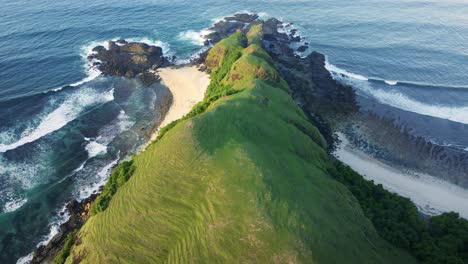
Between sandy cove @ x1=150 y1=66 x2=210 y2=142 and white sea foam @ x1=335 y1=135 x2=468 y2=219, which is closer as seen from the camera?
white sea foam @ x1=335 y1=135 x2=468 y2=219

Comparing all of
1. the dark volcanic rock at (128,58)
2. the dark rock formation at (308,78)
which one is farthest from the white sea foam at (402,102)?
the dark volcanic rock at (128,58)

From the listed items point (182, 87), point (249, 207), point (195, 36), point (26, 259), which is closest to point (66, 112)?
point (182, 87)

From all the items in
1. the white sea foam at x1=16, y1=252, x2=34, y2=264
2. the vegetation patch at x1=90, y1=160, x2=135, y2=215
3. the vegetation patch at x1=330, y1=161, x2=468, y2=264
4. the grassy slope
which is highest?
the grassy slope

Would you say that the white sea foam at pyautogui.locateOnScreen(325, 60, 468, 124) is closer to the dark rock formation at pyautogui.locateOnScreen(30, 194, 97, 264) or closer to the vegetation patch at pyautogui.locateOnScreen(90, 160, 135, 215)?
the vegetation patch at pyautogui.locateOnScreen(90, 160, 135, 215)

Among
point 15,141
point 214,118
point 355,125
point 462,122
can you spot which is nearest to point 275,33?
point 355,125

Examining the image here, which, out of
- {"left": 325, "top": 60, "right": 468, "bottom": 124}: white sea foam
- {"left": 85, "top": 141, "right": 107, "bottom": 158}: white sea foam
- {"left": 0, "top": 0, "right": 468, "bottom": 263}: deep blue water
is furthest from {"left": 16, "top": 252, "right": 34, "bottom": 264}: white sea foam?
{"left": 325, "top": 60, "right": 468, "bottom": 124}: white sea foam

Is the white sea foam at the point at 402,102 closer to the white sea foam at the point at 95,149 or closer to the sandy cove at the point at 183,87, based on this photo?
the sandy cove at the point at 183,87

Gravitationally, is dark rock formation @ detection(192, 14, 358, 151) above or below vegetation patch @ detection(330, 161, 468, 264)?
above

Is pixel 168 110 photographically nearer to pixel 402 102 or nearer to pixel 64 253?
pixel 64 253
